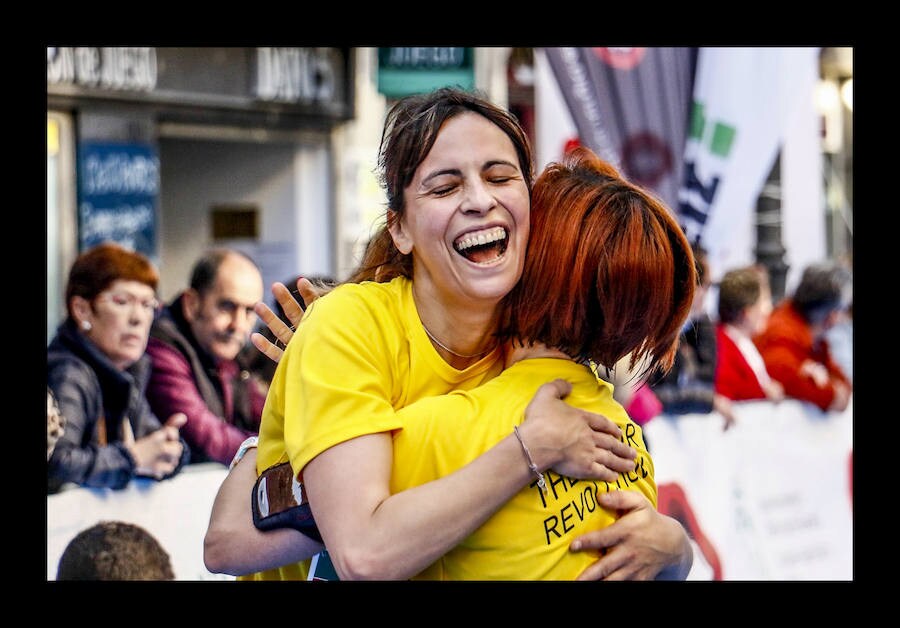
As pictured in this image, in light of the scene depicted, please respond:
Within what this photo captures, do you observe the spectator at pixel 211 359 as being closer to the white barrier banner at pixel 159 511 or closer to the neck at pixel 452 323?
the white barrier banner at pixel 159 511

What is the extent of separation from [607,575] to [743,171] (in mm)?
5780

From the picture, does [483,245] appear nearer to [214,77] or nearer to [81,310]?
[81,310]

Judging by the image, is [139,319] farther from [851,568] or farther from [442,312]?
[851,568]

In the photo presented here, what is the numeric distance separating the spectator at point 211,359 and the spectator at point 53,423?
430 mm

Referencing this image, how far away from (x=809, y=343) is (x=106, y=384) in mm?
4548

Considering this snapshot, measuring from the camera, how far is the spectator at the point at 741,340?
6667 mm

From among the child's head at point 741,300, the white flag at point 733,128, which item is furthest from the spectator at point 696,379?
the white flag at point 733,128

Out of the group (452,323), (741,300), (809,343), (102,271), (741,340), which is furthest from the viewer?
(809,343)

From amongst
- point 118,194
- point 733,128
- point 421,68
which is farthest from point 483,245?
point 421,68

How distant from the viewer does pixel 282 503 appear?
254 centimetres

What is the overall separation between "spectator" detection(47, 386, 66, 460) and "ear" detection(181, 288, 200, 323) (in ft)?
2.87

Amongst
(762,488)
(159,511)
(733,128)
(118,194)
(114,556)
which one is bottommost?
(762,488)

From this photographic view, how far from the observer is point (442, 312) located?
2600 millimetres

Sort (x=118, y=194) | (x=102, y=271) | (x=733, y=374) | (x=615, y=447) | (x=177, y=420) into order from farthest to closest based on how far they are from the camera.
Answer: (x=118, y=194)
(x=733, y=374)
(x=102, y=271)
(x=177, y=420)
(x=615, y=447)
